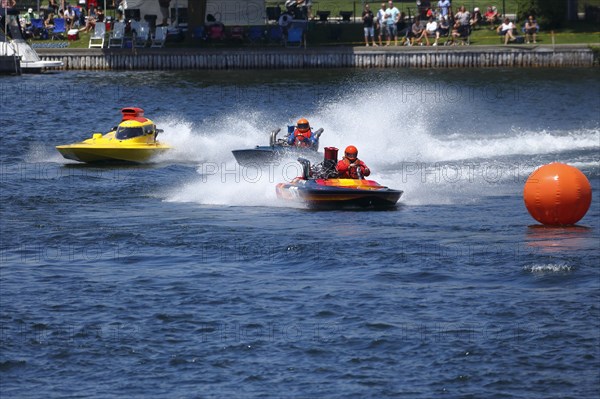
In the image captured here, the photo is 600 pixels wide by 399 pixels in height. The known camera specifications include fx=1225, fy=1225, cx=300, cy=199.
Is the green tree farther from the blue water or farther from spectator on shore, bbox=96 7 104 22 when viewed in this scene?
spectator on shore, bbox=96 7 104 22

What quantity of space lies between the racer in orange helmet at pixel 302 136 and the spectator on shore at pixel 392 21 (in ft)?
72.7

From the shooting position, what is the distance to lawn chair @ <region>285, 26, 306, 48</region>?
51.8 meters

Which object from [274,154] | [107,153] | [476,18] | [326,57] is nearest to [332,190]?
[274,154]

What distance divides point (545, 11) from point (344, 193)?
103 ft

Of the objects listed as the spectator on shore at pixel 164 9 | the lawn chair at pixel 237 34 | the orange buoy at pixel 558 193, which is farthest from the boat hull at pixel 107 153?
the spectator on shore at pixel 164 9

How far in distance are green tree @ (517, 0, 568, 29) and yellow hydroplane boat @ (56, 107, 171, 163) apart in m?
24.6

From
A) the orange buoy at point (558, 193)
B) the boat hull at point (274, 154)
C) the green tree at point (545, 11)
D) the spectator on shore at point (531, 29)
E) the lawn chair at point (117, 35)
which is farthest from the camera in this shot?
the lawn chair at point (117, 35)

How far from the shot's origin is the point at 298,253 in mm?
19609

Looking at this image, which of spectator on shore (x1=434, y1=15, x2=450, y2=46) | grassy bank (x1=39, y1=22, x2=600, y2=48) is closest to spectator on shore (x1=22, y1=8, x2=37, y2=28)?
grassy bank (x1=39, y1=22, x2=600, y2=48)

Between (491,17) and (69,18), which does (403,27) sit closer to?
(491,17)

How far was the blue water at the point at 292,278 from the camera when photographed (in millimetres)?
14297

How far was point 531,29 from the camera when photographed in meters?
49.9

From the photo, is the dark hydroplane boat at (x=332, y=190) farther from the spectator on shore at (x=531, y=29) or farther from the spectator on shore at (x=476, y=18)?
the spectator on shore at (x=476, y=18)

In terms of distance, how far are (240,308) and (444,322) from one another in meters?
2.78
